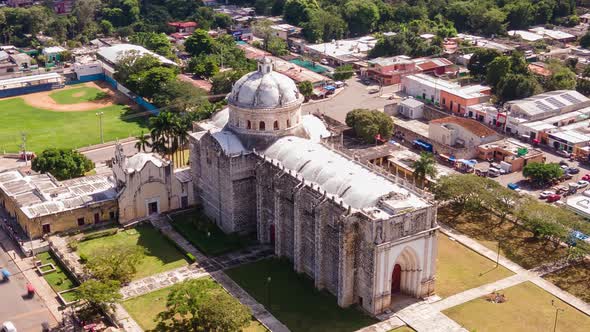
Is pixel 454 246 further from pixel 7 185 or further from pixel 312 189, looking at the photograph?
pixel 7 185

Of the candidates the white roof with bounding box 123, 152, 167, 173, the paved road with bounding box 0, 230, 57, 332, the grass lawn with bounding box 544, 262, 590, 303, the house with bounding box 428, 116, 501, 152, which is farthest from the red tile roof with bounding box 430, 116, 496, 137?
the paved road with bounding box 0, 230, 57, 332

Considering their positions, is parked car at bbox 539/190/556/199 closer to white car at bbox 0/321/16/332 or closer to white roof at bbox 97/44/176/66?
white car at bbox 0/321/16/332

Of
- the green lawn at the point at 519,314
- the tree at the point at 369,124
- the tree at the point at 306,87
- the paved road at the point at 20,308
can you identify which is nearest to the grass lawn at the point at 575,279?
the green lawn at the point at 519,314

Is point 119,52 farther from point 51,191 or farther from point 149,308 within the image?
point 149,308

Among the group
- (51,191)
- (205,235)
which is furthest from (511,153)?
(51,191)

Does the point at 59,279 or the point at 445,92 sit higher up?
the point at 445,92

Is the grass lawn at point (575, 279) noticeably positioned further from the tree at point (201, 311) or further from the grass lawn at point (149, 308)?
the tree at point (201, 311)

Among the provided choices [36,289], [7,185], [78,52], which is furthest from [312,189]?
[78,52]
